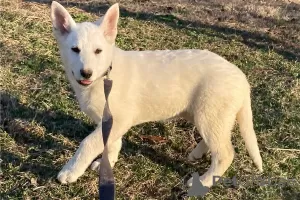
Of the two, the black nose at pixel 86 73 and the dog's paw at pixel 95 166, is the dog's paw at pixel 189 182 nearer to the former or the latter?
the dog's paw at pixel 95 166

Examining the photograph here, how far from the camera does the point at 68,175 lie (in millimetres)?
3211

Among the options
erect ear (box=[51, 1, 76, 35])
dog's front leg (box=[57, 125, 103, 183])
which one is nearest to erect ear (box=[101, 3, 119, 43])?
erect ear (box=[51, 1, 76, 35])

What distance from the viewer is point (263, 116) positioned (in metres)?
4.41

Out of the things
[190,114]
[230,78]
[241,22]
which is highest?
[230,78]

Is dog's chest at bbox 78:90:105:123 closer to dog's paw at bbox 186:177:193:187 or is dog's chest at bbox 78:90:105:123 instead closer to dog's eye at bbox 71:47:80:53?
dog's eye at bbox 71:47:80:53

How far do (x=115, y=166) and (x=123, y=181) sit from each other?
0.19 meters

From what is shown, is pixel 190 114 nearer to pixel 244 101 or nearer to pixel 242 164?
pixel 244 101

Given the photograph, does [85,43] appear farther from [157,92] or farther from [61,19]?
[157,92]

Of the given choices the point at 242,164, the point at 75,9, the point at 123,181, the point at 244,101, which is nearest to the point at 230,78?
the point at 244,101

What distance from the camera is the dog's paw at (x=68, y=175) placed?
10.5 feet

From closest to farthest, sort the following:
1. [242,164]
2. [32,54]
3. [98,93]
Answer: [98,93] < [242,164] < [32,54]

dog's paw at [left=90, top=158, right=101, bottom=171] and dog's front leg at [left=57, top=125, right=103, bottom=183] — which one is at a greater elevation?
dog's front leg at [left=57, top=125, right=103, bottom=183]

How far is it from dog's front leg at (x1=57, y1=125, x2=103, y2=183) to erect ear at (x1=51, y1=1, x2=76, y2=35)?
2.42 feet

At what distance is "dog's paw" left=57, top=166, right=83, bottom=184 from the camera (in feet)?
10.5
